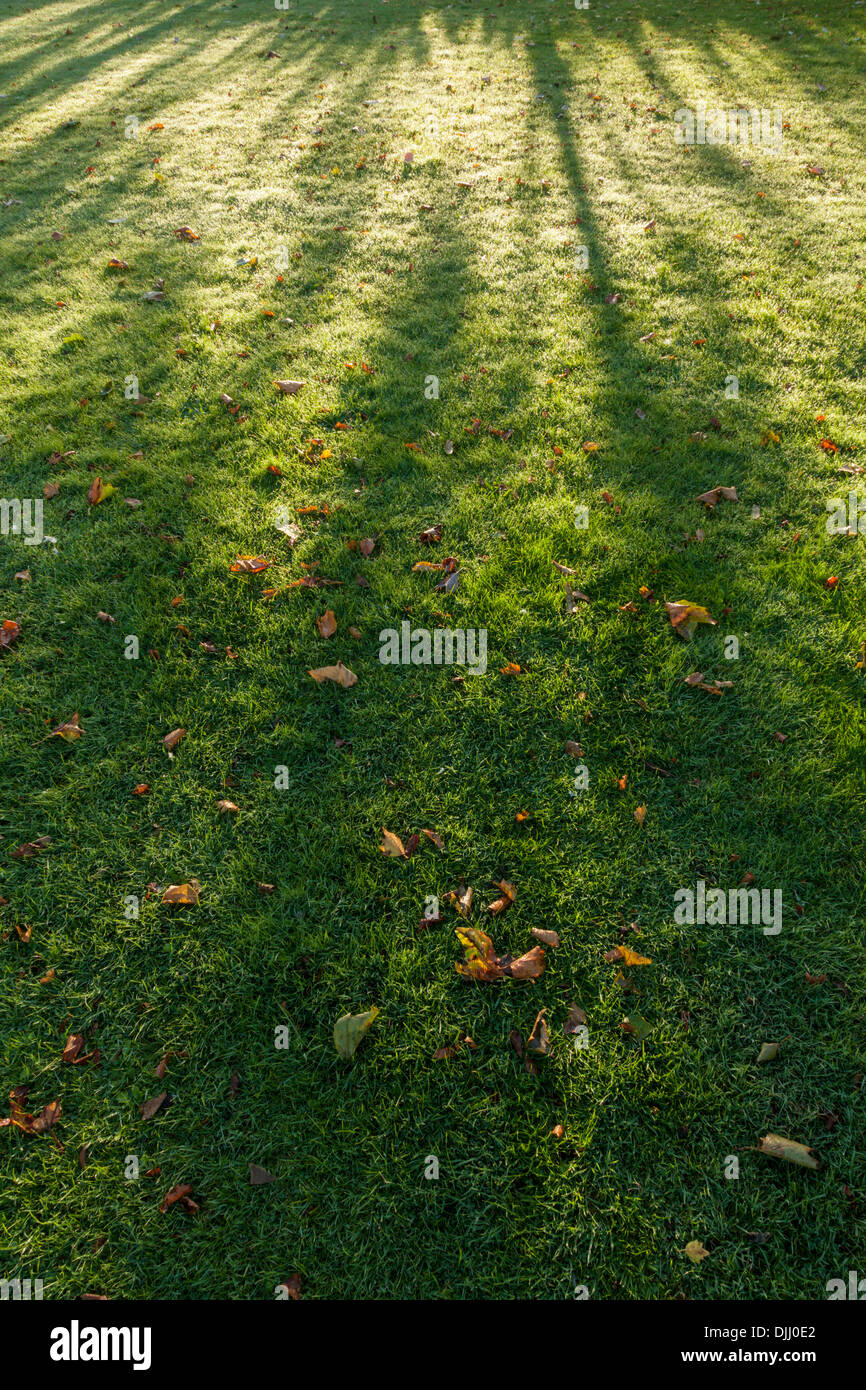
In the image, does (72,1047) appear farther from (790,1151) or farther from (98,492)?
(98,492)

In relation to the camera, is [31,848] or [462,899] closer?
[462,899]

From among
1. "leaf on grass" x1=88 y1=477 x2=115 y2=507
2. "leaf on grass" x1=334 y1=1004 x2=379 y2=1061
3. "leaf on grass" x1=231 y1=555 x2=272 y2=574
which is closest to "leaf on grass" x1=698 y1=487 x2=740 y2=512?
"leaf on grass" x1=231 y1=555 x2=272 y2=574

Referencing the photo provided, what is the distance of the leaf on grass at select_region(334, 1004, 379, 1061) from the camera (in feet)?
8.24

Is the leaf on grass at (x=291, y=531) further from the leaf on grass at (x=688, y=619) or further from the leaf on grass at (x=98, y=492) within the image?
the leaf on grass at (x=688, y=619)

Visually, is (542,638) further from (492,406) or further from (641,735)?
(492,406)

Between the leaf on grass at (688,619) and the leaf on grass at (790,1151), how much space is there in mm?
2313

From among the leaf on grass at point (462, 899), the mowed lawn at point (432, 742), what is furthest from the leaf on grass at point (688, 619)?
the leaf on grass at point (462, 899)

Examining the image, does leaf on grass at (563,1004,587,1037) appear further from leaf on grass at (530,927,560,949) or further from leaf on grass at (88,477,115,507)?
leaf on grass at (88,477,115,507)

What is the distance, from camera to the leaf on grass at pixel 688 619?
3721 millimetres

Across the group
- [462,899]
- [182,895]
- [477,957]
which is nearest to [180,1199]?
[182,895]

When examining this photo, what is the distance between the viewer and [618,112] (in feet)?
30.3

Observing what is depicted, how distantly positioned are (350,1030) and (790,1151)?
1.55 m

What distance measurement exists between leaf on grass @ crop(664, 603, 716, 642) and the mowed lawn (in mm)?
61

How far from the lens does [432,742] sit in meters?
3.36
